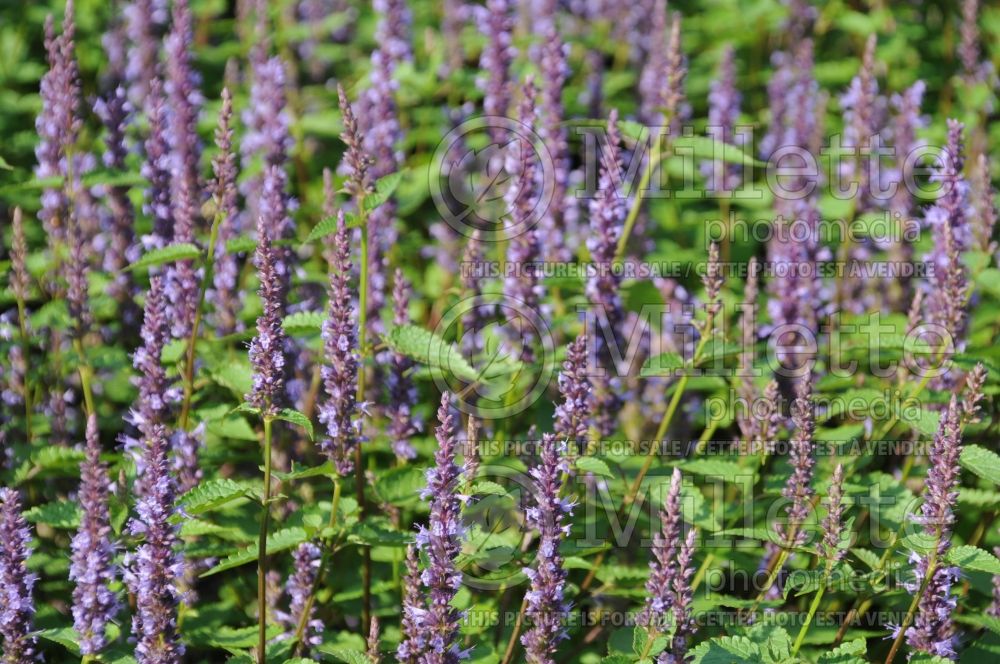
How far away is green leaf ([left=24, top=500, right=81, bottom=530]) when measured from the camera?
5430 millimetres

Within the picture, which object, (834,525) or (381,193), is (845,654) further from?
(381,193)

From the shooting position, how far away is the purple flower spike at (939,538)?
4660 millimetres

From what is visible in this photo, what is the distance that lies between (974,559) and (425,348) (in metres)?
2.45

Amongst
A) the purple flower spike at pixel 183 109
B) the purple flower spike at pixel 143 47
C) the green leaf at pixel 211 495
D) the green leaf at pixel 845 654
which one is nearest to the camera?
the green leaf at pixel 211 495

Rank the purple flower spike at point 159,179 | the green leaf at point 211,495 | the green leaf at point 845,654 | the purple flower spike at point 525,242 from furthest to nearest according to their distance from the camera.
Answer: the purple flower spike at point 159,179, the purple flower spike at point 525,242, the green leaf at point 845,654, the green leaf at point 211,495

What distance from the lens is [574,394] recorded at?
521 cm

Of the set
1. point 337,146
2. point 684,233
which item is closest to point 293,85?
point 337,146

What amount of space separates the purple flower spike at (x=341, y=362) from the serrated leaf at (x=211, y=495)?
457 mm

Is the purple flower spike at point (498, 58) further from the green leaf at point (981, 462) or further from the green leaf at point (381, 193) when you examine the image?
the green leaf at point (981, 462)

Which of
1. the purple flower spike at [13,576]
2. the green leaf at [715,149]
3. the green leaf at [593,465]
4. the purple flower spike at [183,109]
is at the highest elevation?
the purple flower spike at [183,109]

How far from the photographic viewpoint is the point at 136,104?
9.32m

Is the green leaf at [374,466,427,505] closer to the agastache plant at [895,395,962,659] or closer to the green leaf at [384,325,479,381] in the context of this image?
the green leaf at [384,325,479,381]

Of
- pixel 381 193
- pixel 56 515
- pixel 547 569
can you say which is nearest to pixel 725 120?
pixel 381 193

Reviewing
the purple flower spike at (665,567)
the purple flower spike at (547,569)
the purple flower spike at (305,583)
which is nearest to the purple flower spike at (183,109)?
the purple flower spike at (305,583)
